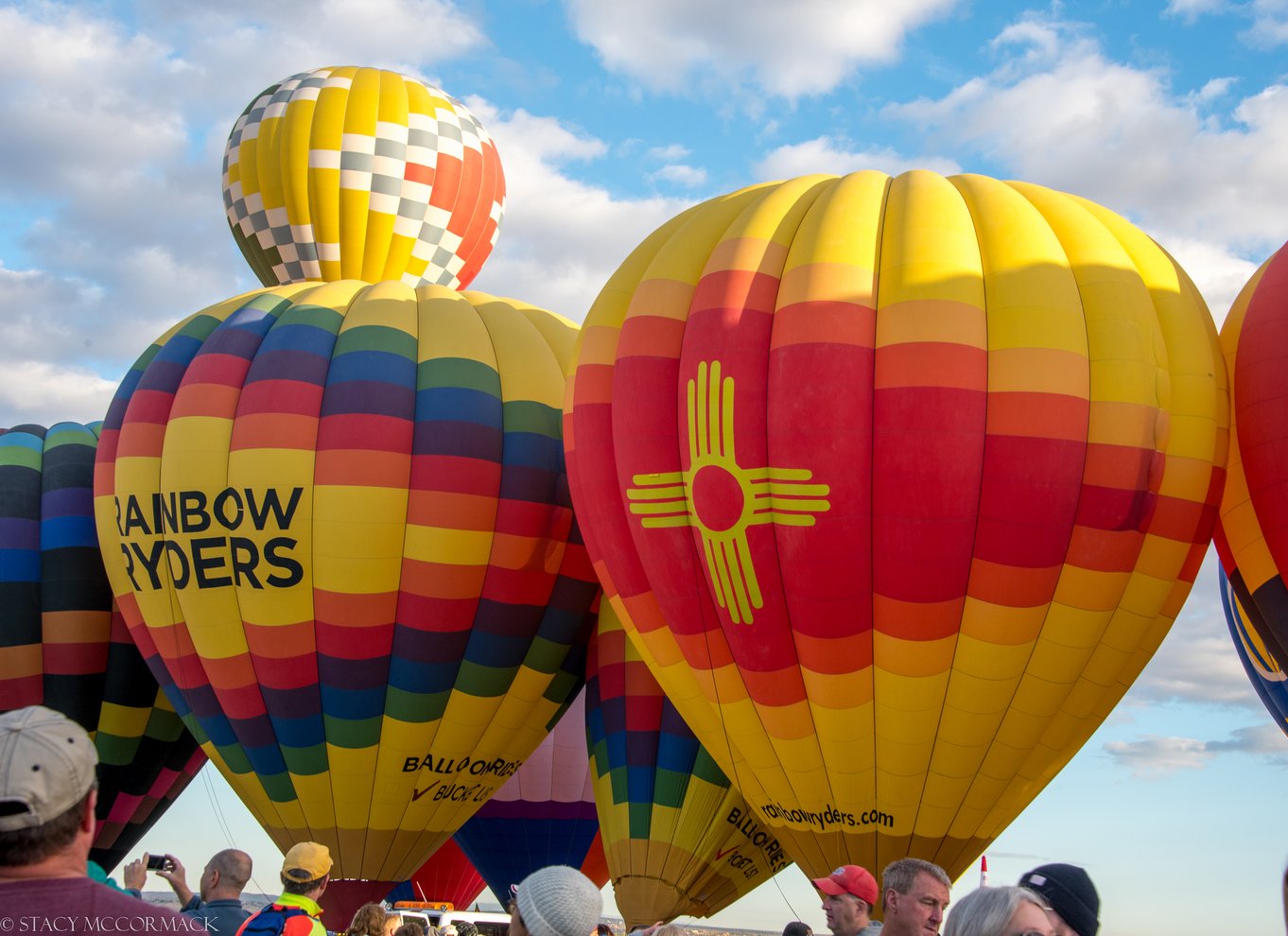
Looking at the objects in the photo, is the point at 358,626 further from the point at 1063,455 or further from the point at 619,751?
the point at 1063,455

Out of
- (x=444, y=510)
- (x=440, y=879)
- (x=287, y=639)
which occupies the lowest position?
(x=440, y=879)

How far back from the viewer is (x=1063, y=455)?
729cm

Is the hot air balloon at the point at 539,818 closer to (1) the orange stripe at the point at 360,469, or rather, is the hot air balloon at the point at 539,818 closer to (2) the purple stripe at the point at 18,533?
(1) the orange stripe at the point at 360,469

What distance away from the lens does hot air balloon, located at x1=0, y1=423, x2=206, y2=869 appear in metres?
11.1

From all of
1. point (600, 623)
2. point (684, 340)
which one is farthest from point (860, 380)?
point (600, 623)

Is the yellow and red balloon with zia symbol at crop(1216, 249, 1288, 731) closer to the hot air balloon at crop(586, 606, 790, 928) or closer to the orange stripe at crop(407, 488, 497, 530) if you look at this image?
the hot air balloon at crop(586, 606, 790, 928)

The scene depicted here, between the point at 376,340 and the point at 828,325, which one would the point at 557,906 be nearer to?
the point at 828,325

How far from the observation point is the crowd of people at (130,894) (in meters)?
1.67

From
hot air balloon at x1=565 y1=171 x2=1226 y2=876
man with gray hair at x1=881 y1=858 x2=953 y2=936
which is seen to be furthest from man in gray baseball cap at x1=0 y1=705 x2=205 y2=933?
hot air balloon at x1=565 y1=171 x2=1226 y2=876

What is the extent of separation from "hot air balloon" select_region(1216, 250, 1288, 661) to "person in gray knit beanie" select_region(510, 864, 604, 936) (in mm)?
6392

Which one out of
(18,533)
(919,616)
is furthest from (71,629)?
(919,616)

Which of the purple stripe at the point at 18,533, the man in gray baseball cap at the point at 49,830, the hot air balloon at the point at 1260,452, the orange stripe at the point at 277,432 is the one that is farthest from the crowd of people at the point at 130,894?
the purple stripe at the point at 18,533

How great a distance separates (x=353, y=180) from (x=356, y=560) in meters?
4.36

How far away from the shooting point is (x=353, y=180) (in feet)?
40.4
